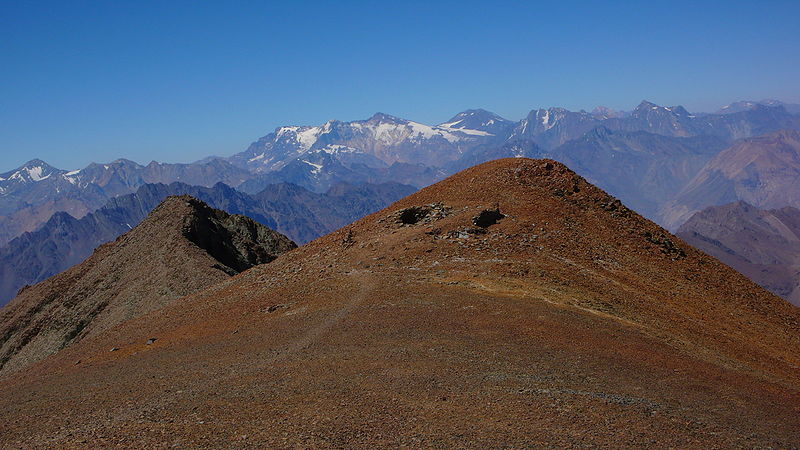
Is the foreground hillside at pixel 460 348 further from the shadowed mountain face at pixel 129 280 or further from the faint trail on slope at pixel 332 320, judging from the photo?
the shadowed mountain face at pixel 129 280

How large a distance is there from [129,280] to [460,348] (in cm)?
4181

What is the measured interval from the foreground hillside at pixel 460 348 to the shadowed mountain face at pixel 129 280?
13705 millimetres

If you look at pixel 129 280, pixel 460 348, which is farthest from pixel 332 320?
pixel 129 280

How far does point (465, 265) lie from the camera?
102ft

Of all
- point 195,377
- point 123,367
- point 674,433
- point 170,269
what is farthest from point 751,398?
point 170,269

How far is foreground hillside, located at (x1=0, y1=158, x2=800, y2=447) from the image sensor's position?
16.5 meters

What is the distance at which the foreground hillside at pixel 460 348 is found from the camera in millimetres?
16469

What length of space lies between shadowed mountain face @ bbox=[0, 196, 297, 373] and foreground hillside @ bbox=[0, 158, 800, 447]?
45.0 ft

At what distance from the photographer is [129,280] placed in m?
54.2

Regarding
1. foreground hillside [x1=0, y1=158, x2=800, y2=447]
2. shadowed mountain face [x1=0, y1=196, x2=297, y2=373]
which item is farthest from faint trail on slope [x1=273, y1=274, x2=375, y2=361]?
A: shadowed mountain face [x1=0, y1=196, x2=297, y2=373]

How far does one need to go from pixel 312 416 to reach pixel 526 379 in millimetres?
6727

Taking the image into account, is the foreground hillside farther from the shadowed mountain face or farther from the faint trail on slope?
the shadowed mountain face

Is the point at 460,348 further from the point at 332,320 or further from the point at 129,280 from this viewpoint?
the point at 129,280

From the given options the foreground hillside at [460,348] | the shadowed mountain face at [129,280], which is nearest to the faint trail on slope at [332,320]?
the foreground hillside at [460,348]
